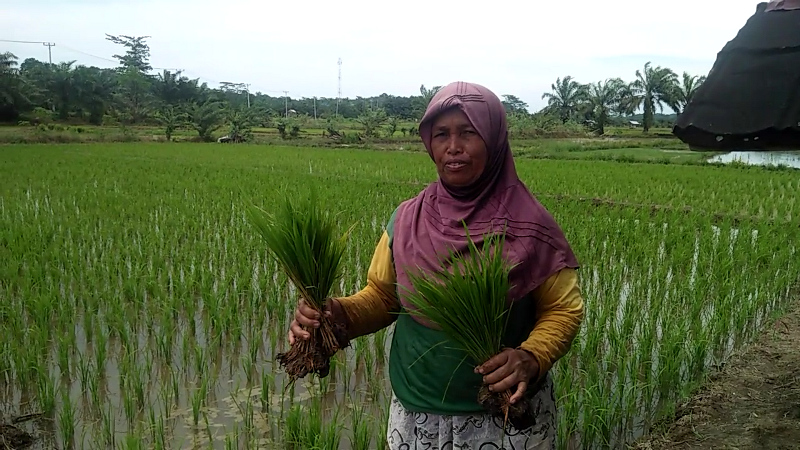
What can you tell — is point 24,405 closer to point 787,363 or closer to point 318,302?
point 318,302

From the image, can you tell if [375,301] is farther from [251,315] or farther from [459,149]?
[251,315]

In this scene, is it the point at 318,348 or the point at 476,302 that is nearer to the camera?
the point at 476,302

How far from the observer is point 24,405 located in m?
2.75

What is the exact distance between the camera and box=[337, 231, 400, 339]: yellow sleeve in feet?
4.68

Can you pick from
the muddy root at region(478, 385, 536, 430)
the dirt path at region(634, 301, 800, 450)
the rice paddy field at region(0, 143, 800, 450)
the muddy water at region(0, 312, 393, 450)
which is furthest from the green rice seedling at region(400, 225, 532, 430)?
the dirt path at region(634, 301, 800, 450)

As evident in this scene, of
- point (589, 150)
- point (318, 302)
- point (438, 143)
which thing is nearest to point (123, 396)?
point (318, 302)

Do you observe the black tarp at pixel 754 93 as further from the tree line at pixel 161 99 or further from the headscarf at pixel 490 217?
the tree line at pixel 161 99

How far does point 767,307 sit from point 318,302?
387 centimetres

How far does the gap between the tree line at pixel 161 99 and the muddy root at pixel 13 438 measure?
1752 centimetres

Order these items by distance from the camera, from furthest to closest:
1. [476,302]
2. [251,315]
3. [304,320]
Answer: [251,315]
[304,320]
[476,302]

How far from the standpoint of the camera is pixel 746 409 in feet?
8.77

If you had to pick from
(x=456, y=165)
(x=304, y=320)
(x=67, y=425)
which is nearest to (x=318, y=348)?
(x=304, y=320)

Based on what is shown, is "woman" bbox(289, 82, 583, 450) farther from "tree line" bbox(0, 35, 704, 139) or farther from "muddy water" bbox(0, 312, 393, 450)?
"tree line" bbox(0, 35, 704, 139)

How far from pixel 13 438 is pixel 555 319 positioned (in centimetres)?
221
